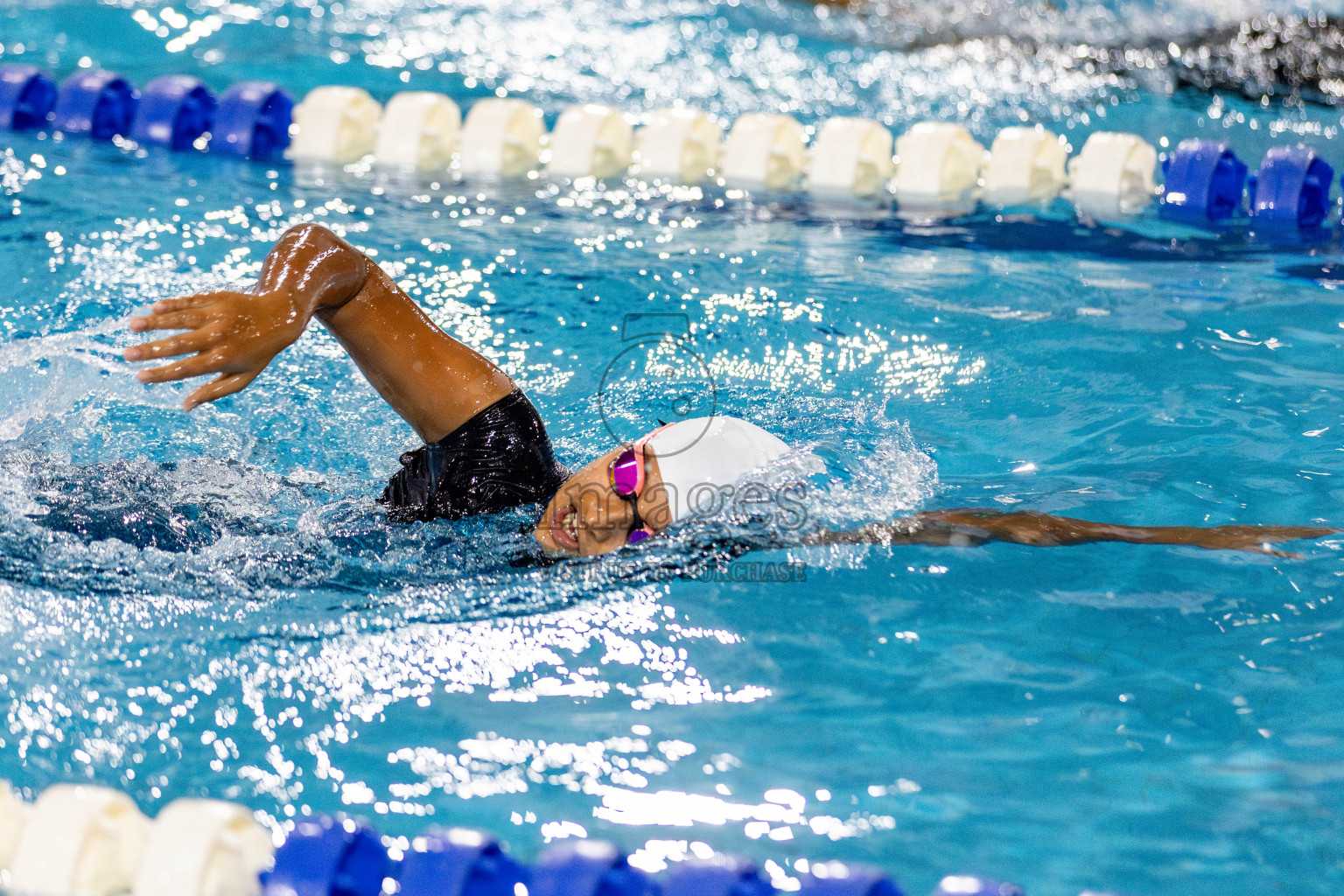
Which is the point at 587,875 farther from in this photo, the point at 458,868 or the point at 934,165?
the point at 934,165

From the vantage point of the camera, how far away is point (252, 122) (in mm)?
6133

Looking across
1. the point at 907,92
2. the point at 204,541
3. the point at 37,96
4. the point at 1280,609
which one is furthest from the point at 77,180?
the point at 1280,609

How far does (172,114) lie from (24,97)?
858mm

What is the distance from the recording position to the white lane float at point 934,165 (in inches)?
227

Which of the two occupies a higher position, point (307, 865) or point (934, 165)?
point (934, 165)

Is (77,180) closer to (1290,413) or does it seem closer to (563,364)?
(563,364)

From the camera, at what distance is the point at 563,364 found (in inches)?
163

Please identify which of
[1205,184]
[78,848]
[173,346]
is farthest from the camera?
[1205,184]

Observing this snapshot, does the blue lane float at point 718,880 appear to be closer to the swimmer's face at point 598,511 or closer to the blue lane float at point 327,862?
the blue lane float at point 327,862

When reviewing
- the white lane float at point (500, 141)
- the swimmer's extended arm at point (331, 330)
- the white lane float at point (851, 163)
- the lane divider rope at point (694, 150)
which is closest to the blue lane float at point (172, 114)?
the lane divider rope at point (694, 150)

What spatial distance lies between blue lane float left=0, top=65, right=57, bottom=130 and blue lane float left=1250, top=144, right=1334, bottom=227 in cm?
588

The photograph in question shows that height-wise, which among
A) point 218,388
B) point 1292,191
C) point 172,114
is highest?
point 172,114

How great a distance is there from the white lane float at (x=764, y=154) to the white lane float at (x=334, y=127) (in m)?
1.78

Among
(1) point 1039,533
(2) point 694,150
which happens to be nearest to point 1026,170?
(2) point 694,150
